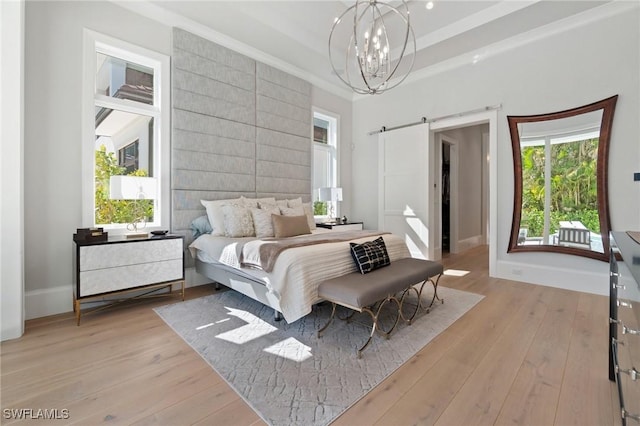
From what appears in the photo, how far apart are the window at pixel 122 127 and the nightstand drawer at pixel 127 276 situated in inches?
23.5

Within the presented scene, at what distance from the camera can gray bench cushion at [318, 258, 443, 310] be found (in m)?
1.97

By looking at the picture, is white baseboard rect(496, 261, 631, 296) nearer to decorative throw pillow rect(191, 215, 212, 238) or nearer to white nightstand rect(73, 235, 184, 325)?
decorative throw pillow rect(191, 215, 212, 238)

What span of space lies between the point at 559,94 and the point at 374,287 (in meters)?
3.49

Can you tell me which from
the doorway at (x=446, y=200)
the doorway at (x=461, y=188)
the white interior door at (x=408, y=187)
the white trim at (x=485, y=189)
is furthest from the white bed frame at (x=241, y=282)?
the white trim at (x=485, y=189)

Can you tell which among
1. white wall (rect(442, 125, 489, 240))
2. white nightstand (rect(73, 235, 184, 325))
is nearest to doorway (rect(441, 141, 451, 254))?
white wall (rect(442, 125, 489, 240))

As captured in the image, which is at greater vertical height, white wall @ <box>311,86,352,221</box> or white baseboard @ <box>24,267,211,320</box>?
white wall @ <box>311,86,352,221</box>

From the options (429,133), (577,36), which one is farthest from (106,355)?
(577,36)

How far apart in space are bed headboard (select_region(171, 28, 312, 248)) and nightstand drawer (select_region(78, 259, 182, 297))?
0.60m

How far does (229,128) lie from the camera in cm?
377

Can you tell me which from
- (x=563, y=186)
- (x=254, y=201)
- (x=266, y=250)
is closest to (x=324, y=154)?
(x=254, y=201)

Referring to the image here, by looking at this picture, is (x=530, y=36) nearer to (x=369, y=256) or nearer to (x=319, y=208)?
(x=369, y=256)

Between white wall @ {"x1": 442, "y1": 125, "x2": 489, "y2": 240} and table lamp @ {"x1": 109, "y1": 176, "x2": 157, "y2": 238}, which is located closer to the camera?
table lamp @ {"x1": 109, "y1": 176, "x2": 157, "y2": 238}

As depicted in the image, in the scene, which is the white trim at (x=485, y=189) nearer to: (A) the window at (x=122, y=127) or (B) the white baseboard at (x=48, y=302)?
(A) the window at (x=122, y=127)

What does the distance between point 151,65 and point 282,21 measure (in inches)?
66.3
